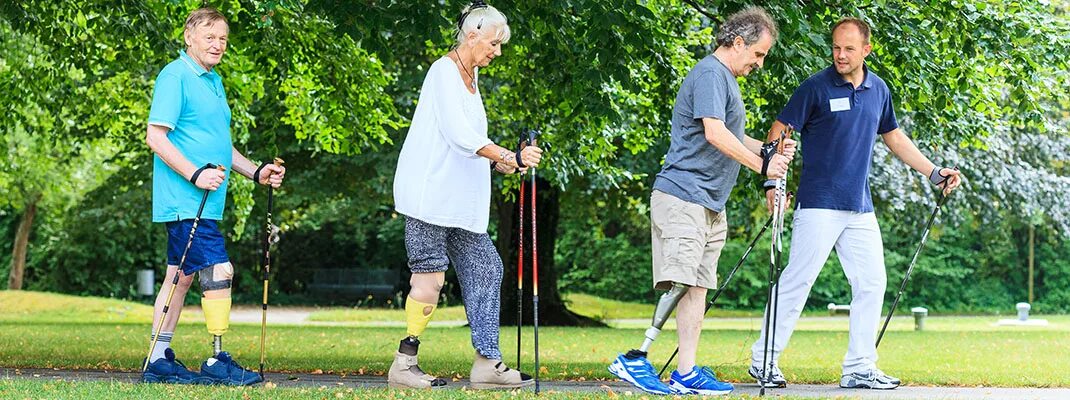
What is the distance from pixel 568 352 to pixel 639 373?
300 inches

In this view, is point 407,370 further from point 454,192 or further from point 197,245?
point 197,245

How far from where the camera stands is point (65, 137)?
65.9 feet

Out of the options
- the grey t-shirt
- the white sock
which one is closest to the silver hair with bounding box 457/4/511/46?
the grey t-shirt

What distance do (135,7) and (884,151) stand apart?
1283 centimetres

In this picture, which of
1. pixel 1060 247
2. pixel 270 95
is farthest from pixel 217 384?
pixel 1060 247

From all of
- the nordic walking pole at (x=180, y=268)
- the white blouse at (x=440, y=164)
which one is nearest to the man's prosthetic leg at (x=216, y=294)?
the nordic walking pole at (x=180, y=268)

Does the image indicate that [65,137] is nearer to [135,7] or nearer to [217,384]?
[135,7]

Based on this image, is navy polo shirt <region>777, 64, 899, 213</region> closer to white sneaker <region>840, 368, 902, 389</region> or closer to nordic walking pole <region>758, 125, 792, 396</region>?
nordic walking pole <region>758, 125, 792, 396</region>

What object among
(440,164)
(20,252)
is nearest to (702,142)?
(440,164)

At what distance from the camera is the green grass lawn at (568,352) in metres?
9.18

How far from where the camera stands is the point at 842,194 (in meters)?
7.38

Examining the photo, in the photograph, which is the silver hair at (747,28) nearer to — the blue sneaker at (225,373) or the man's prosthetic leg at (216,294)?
the man's prosthetic leg at (216,294)

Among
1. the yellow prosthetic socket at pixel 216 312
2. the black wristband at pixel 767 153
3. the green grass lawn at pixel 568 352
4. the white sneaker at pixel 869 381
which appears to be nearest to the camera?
the black wristband at pixel 767 153

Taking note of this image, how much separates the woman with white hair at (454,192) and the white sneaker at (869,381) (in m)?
2.07
